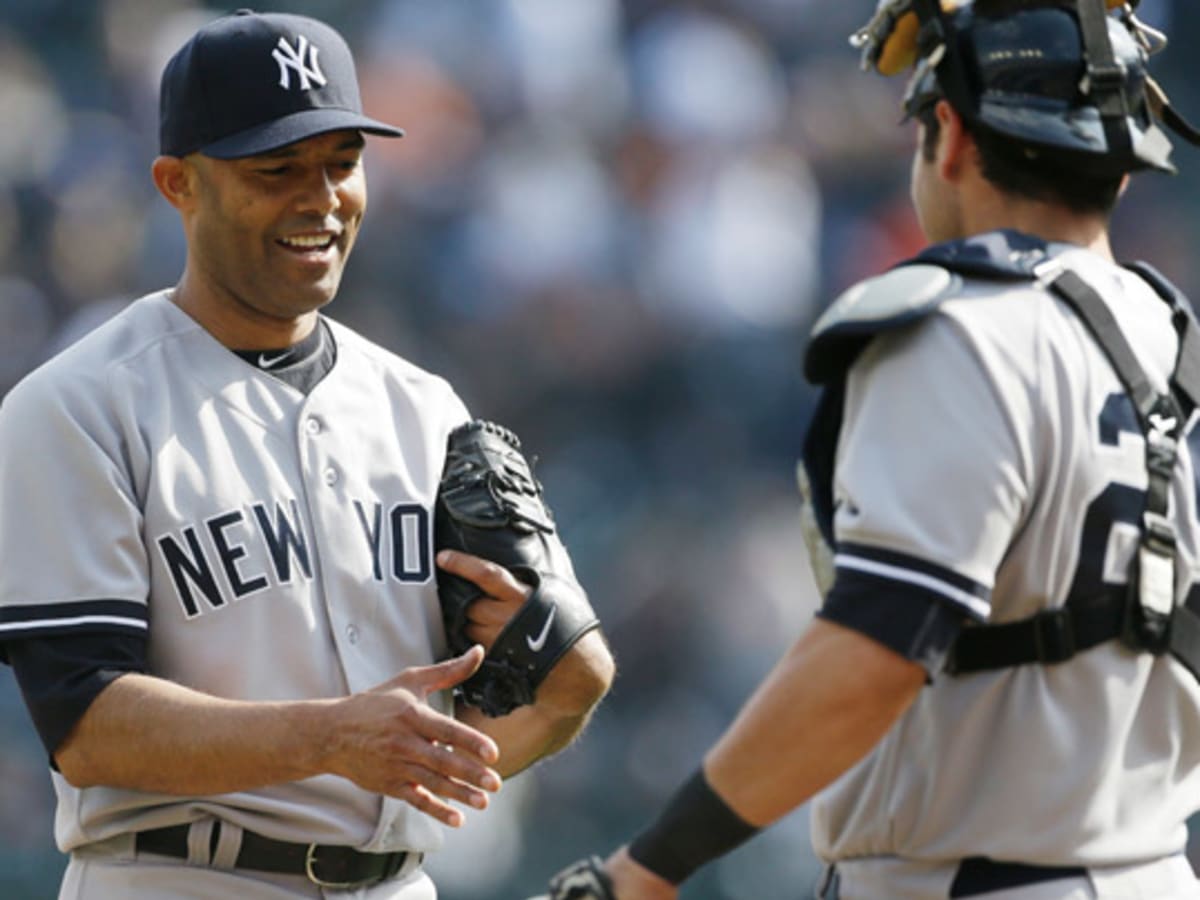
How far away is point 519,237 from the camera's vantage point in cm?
831

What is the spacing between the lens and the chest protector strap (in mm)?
2680

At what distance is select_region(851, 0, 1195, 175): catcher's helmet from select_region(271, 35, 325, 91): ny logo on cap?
106cm

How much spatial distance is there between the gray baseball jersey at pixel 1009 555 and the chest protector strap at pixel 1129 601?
0.02m

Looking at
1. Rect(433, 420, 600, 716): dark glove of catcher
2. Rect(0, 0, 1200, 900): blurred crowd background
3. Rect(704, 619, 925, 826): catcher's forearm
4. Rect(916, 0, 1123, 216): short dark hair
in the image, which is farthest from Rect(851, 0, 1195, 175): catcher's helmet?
Rect(0, 0, 1200, 900): blurred crowd background

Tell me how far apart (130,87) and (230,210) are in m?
5.17

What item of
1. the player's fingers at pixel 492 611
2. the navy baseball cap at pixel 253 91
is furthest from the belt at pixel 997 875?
the navy baseball cap at pixel 253 91

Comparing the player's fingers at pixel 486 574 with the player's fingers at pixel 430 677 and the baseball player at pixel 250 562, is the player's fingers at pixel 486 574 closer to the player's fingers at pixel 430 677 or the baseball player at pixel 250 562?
the baseball player at pixel 250 562

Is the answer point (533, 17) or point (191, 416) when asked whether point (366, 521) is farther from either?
point (533, 17)

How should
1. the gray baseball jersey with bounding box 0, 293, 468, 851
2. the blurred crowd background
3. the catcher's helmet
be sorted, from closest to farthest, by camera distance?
the catcher's helmet < the gray baseball jersey with bounding box 0, 293, 468, 851 < the blurred crowd background

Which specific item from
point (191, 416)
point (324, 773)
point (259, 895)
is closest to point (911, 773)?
point (324, 773)

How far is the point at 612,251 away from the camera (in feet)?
27.6

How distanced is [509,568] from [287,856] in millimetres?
597

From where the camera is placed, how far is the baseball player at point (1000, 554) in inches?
102

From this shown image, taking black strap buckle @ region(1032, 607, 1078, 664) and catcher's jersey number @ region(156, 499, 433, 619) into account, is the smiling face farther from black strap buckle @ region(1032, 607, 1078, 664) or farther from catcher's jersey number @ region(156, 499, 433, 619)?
black strap buckle @ region(1032, 607, 1078, 664)
